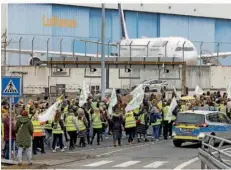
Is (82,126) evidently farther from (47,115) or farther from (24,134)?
(24,134)

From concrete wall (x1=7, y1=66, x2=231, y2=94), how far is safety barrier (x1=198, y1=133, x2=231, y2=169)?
37859 mm

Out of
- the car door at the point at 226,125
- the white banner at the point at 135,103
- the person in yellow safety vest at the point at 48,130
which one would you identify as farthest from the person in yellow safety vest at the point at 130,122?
the car door at the point at 226,125

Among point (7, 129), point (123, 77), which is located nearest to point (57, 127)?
point (7, 129)

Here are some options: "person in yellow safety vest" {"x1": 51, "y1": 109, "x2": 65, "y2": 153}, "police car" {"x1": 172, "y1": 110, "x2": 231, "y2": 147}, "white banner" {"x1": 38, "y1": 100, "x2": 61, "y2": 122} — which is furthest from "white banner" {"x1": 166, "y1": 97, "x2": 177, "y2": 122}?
"white banner" {"x1": 38, "y1": 100, "x2": 61, "y2": 122}

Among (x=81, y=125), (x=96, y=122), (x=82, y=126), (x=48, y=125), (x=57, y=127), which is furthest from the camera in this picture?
(x=96, y=122)

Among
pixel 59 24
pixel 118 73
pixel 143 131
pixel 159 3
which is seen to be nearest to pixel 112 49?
pixel 59 24

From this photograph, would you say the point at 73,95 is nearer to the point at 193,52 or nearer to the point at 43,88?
the point at 43,88

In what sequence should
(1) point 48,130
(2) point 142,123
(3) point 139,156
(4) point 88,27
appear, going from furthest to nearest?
(4) point 88,27
(2) point 142,123
(1) point 48,130
(3) point 139,156

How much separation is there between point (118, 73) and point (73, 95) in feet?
15.6

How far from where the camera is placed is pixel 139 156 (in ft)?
75.7

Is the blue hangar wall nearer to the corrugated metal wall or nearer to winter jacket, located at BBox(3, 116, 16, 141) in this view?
the corrugated metal wall

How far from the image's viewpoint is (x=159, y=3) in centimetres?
8225

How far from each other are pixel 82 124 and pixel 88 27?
5144 centimetres

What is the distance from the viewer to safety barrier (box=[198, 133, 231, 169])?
418 inches
